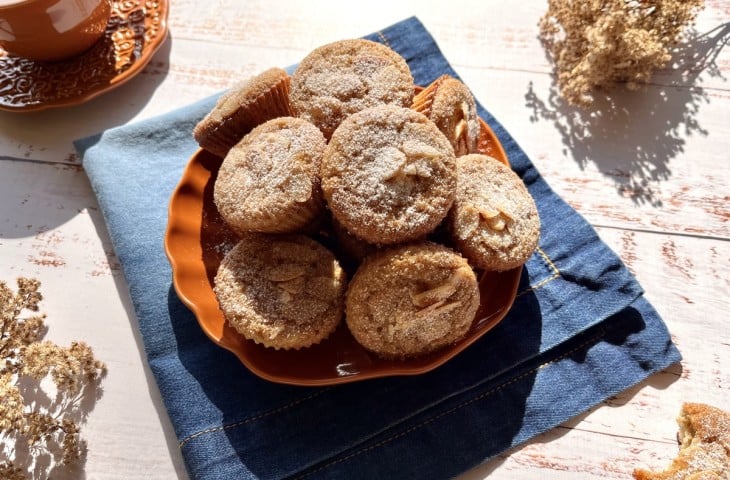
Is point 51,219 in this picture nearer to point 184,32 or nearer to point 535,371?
point 184,32

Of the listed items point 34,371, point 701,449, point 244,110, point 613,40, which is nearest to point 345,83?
point 244,110

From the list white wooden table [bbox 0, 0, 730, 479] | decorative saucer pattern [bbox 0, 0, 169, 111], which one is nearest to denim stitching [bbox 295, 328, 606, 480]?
white wooden table [bbox 0, 0, 730, 479]

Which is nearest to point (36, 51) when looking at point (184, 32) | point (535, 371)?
point (184, 32)

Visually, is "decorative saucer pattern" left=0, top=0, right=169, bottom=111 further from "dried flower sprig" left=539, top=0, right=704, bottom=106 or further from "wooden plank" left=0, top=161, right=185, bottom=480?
"dried flower sprig" left=539, top=0, right=704, bottom=106

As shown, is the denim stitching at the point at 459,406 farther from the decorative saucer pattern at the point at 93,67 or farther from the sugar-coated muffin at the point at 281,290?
the decorative saucer pattern at the point at 93,67

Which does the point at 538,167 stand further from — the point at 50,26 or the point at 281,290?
the point at 50,26

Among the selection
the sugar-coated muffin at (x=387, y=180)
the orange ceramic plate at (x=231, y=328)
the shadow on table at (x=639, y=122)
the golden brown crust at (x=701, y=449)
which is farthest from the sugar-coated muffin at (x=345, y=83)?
the golden brown crust at (x=701, y=449)
